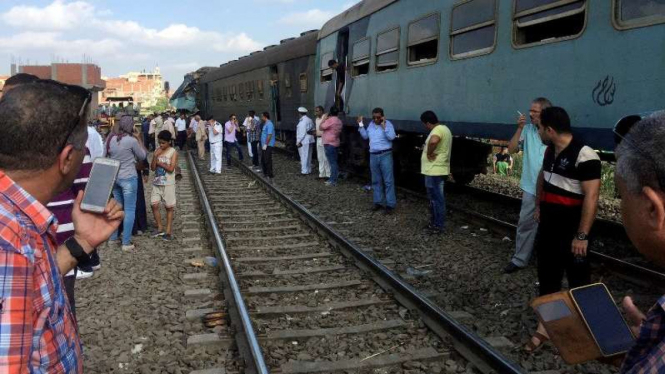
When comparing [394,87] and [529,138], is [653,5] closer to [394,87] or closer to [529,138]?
[529,138]

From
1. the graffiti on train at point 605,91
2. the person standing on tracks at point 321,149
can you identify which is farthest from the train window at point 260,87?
the graffiti on train at point 605,91

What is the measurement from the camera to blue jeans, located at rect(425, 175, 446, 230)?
7520mm

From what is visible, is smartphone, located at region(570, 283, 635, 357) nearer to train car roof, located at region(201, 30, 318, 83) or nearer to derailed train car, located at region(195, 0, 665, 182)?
derailed train car, located at region(195, 0, 665, 182)

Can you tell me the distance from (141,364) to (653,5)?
16.5ft

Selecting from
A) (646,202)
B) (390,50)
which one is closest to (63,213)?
(646,202)

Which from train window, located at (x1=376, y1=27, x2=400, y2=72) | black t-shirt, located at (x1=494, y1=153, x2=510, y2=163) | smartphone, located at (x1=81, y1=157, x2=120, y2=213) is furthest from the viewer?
black t-shirt, located at (x1=494, y1=153, x2=510, y2=163)

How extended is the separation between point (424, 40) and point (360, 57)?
293cm

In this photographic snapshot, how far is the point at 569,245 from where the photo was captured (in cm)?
405

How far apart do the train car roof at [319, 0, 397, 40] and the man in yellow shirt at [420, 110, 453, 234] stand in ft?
10.9

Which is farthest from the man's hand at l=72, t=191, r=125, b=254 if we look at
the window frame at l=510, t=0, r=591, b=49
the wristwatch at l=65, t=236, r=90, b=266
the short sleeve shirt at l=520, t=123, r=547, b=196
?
the window frame at l=510, t=0, r=591, b=49

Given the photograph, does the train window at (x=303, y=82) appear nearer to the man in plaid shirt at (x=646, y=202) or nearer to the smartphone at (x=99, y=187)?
the smartphone at (x=99, y=187)

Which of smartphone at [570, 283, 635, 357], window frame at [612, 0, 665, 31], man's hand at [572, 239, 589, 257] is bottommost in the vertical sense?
man's hand at [572, 239, 589, 257]

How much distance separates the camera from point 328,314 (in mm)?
4812

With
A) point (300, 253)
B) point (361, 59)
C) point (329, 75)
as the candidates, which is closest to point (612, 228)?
point (300, 253)
